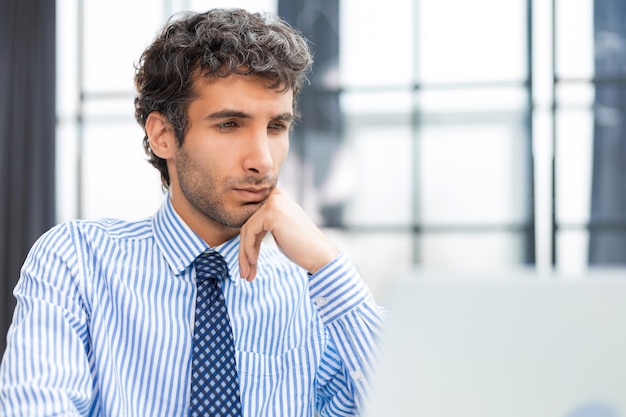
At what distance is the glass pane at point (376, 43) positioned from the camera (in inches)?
157

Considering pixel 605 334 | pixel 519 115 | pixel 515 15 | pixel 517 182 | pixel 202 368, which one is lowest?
pixel 202 368

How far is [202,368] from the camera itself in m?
1.12

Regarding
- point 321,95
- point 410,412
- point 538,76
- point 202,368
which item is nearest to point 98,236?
point 202,368

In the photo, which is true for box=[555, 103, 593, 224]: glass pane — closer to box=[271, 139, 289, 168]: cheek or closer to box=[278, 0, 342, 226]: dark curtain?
box=[278, 0, 342, 226]: dark curtain

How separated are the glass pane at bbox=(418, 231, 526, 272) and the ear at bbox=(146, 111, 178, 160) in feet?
9.03

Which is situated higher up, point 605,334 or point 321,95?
point 321,95

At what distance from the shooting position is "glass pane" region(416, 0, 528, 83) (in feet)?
12.8

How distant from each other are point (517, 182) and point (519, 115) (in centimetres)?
33

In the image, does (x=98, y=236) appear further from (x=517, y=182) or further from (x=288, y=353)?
(x=517, y=182)

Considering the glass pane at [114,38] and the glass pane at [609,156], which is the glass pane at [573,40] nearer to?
the glass pane at [609,156]

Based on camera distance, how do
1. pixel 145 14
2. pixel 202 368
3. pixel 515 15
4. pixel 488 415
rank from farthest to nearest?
pixel 145 14 → pixel 515 15 → pixel 202 368 → pixel 488 415

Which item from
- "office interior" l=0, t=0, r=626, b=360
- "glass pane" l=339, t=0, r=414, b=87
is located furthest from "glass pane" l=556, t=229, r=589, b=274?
"glass pane" l=339, t=0, r=414, b=87

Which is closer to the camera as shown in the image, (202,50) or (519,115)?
(202,50)

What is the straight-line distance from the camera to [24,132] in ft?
14.8
